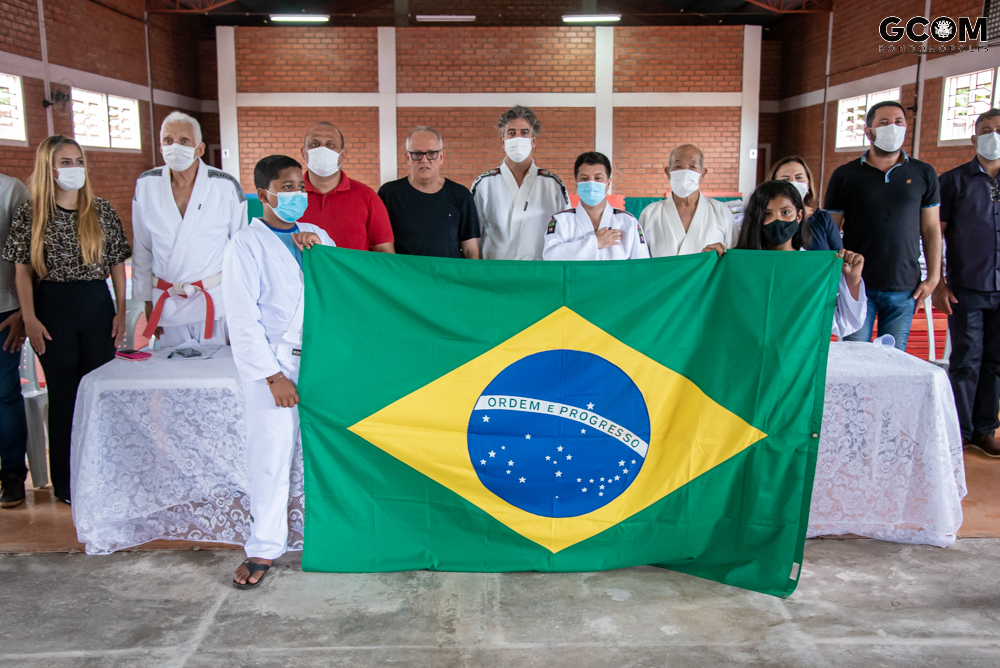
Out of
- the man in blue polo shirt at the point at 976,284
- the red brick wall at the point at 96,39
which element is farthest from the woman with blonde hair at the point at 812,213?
the red brick wall at the point at 96,39

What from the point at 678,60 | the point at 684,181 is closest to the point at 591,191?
the point at 684,181

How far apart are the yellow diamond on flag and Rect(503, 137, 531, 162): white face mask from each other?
132 cm

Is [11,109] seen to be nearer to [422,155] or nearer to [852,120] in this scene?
[422,155]

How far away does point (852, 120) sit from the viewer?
12406mm

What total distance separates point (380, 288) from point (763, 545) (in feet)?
5.13

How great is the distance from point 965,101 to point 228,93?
1190 centimetres

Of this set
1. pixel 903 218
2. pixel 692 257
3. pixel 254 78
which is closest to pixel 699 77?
pixel 254 78

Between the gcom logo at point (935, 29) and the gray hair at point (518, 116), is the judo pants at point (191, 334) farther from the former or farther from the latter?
the gcom logo at point (935, 29)

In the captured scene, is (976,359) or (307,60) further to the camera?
(307,60)

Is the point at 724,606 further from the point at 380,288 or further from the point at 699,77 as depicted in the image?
the point at 699,77

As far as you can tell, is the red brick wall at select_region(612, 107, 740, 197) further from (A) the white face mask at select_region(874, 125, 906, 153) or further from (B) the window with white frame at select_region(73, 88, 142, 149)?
(A) the white face mask at select_region(874, 125, 906, 153)

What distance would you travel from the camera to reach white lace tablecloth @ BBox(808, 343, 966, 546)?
246 cm

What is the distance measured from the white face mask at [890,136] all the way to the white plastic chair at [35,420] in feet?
13.6

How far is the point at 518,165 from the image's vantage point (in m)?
3.40
